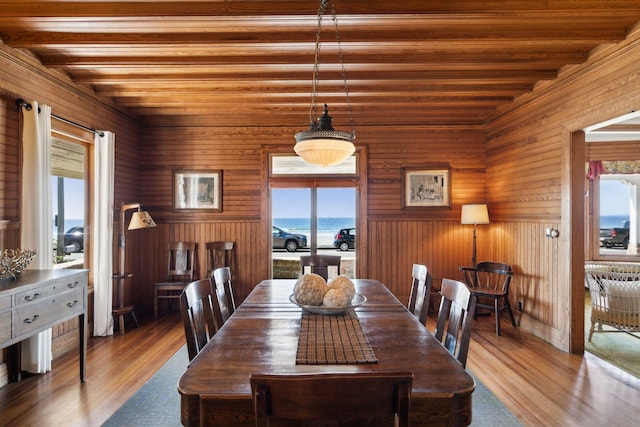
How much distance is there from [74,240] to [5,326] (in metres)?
1.94

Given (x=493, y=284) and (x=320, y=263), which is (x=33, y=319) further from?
(x=493, y=284)

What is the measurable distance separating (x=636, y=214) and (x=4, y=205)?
996cm

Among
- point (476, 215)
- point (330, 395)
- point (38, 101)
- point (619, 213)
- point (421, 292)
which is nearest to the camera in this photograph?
point (330, 395)

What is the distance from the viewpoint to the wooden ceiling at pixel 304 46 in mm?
2455

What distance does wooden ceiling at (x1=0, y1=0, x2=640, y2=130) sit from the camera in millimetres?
2455

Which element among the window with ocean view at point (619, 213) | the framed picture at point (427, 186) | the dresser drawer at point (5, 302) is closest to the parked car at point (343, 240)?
the framed picture at point (427, 186)

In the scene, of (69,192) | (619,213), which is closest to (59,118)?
(69,192)

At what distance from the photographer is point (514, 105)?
4.59 m

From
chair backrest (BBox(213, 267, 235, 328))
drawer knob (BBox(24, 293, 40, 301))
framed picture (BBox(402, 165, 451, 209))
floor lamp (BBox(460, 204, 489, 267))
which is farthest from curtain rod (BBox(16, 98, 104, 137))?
floor lamp (BBox(460, 204, 489, 267))

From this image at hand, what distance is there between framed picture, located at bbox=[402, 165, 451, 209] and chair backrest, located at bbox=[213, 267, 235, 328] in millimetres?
3299

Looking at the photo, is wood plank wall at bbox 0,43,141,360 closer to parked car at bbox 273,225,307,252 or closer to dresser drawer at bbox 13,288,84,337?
dresser drawer at bbox 13,288,84,337

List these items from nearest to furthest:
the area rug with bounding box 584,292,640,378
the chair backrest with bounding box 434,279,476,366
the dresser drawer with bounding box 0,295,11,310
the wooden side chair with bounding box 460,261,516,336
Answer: the chair backrest with bounding box 434,279,476,366 → the dresser drawer with bounding box 0,295,11,310 → the area rug with bounding box 584,292,640,378 → the wooden side chair with bounding box 460,261,516,336

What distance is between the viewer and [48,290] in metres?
2.66

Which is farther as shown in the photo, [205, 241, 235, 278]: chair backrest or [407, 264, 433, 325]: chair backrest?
[205, 241, 235, 278]: chair backrest
